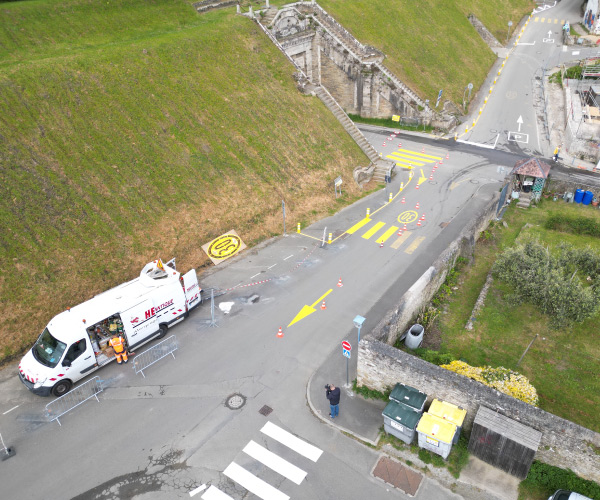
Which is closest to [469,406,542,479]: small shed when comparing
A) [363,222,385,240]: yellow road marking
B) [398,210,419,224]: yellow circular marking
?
[363,222,385,240]: yellow road marking

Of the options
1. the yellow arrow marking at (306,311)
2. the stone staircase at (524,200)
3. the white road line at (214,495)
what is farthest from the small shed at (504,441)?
the stone staircase at (524,200)

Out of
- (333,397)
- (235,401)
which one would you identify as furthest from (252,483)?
(333,397)

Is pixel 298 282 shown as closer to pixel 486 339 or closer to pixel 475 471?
pixel 486 339

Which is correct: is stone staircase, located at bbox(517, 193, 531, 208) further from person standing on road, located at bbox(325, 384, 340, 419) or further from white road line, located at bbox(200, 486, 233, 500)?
white road line, located at bbox(200, 486, 233, 500)

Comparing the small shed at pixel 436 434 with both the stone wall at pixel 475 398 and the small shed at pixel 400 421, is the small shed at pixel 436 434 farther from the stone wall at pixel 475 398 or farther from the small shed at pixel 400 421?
the stone wall at pixel 475 398

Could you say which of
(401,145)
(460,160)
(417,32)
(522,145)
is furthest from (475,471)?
(417,32)

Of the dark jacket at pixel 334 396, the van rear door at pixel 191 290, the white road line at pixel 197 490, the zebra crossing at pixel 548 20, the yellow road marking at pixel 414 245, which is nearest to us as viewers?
the white road line at pixel 197 490
